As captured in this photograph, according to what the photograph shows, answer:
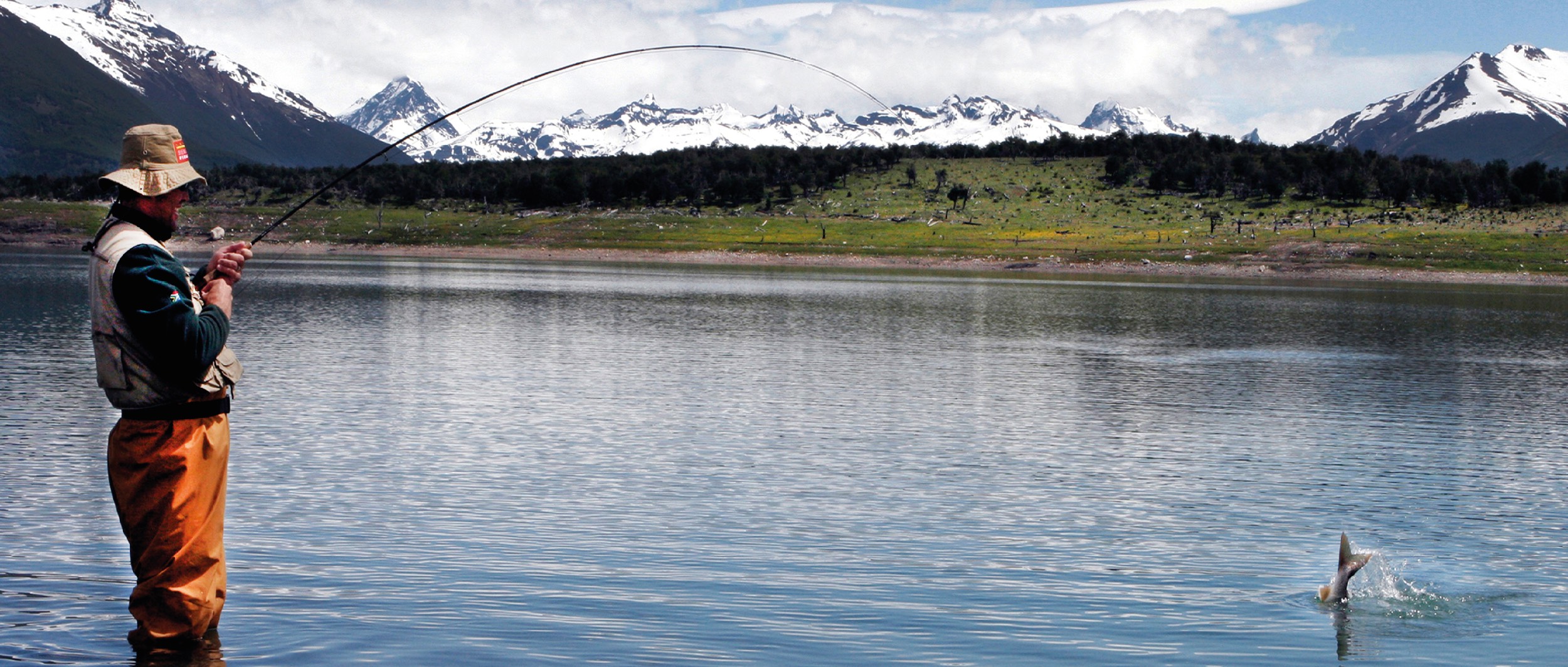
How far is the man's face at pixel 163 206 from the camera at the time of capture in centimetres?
712

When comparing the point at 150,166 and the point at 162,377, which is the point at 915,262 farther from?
the point at 162,377

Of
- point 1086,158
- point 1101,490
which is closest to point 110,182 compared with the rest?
point 1101,490

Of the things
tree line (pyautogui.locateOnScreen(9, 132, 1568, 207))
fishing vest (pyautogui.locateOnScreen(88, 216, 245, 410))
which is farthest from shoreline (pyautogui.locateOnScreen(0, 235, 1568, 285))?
fishing vest (pyautogui.locateOnScreen(88, 216, 245, 410))

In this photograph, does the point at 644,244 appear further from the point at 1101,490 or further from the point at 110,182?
the point at 110,182

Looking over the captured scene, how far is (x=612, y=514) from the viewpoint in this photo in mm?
13828

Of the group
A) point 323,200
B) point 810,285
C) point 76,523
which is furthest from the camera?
point 323,200

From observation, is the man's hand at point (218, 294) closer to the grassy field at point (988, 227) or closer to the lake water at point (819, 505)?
the lake water at point (819, 505)

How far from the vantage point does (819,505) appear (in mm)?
14797

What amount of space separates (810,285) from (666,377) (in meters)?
49.1

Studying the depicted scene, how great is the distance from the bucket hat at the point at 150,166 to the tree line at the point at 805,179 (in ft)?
488

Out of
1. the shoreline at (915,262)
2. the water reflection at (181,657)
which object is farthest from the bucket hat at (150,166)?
the shoreline at (915,262)

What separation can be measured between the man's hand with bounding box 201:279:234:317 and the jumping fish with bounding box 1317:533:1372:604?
8.68 m

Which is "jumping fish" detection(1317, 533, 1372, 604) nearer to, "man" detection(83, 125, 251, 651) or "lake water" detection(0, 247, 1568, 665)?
"lake water" detection(0, 247, 1568, 665)

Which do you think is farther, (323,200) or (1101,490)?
(323,200)
